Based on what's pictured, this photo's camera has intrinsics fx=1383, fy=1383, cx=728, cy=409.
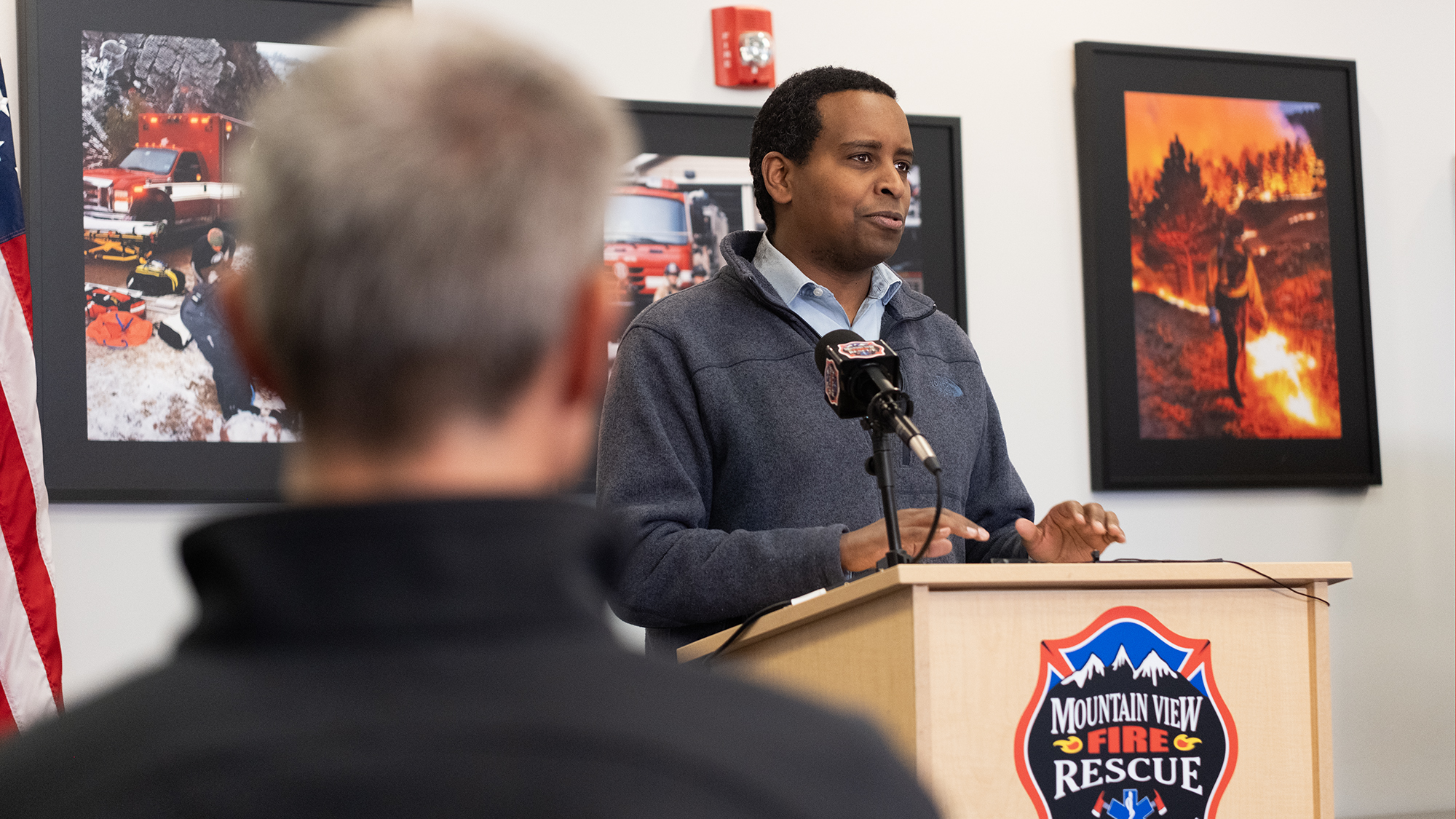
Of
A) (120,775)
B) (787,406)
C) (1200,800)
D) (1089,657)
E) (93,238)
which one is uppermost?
(93,238)

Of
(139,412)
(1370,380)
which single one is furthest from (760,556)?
(1370,380)

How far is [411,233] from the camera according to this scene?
1.73 feet

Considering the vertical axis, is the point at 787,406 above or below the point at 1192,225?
below

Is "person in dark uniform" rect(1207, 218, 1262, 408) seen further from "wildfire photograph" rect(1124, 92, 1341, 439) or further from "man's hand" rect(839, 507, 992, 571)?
"man's hand" rect(839, 507, 992, 571)

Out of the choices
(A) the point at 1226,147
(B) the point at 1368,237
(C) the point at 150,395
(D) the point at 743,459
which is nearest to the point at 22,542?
(C) the point at 150,395

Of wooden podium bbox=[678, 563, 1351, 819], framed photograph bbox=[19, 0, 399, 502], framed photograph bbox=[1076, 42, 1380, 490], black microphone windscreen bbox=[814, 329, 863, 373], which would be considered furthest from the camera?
framed photograph bbox=[1076, 42, 1380, 490]

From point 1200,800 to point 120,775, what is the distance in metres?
1.35

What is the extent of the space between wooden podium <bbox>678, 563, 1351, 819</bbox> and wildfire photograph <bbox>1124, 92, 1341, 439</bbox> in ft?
7.39

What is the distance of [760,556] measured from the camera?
6.47 ft

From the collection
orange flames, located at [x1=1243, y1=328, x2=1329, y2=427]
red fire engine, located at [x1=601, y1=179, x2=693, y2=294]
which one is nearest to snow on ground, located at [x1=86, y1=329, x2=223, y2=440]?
red fire engine, located at [x1=601, y1=179, x2=693, y2=294]

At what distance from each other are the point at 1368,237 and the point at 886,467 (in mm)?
2912

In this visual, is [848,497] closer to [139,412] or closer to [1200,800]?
[1200,800]

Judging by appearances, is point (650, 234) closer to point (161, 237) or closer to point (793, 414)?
point (161, 237)

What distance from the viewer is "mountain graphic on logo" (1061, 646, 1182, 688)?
153 cm
